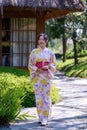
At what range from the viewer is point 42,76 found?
865 cm

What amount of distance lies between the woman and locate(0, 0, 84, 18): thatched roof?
17.8 feet

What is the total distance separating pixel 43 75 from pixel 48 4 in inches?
232

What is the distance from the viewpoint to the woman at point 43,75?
→ 340 inches

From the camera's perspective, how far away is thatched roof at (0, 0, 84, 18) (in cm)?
1380

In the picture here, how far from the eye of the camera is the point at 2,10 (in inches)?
544

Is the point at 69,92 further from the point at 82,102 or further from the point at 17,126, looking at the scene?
the point at 17,126

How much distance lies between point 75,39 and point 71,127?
2276cm

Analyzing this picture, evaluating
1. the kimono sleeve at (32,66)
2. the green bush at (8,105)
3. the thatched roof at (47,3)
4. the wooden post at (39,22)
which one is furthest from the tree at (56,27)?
the green bush at (8,105)

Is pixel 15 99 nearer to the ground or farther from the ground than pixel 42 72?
nearer to the ground

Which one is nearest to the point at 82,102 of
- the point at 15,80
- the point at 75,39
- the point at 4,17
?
the point at 15,80

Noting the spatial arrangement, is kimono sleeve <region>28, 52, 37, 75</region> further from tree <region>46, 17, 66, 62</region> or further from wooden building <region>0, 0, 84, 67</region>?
tree <region>46, 17, 66, 62</region>

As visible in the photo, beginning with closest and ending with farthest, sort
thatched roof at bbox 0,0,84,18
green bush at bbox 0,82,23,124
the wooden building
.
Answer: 1. green bush at bbox 0,82,23,124
2. thatched roof at bbox 0,0,84,18
3. the wooden building

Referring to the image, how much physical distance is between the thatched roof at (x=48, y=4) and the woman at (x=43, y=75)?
5412 mm

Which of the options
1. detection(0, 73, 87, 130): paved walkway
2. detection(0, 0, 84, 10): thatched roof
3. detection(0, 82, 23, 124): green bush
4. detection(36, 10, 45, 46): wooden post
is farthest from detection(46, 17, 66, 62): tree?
detection(0, 82, 23, 124): green bush
